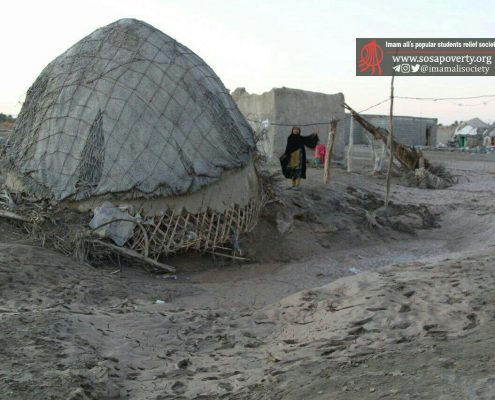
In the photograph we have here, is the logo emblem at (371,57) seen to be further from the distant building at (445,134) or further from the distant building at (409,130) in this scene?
the distant building at (445,134)

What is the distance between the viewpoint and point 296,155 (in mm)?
10461

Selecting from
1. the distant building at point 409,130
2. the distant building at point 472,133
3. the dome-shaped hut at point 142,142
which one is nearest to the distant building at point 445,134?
the distant building at point 472,133

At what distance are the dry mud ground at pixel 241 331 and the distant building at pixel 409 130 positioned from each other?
81.9ft

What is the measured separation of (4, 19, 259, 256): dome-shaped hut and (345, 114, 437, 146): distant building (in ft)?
77.3

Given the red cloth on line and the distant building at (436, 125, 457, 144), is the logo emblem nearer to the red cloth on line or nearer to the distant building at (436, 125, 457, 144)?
the red cloth on line

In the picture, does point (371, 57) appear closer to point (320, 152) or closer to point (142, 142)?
point (320, 152)

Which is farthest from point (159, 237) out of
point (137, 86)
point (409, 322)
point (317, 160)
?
point (317, 160)

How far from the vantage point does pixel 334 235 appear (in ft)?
30.9

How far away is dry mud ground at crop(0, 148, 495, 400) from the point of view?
117 inches

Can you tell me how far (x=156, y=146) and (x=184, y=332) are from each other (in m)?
3.37

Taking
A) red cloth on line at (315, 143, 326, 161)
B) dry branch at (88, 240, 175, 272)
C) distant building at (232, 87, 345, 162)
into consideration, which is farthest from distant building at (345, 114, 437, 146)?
dry branch at (88, 240, 175, 272)

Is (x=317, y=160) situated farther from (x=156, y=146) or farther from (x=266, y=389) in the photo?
(x=266, y=389)

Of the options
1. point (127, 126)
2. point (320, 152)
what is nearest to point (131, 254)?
point (127, 126)

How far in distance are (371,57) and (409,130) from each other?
17.3 m
